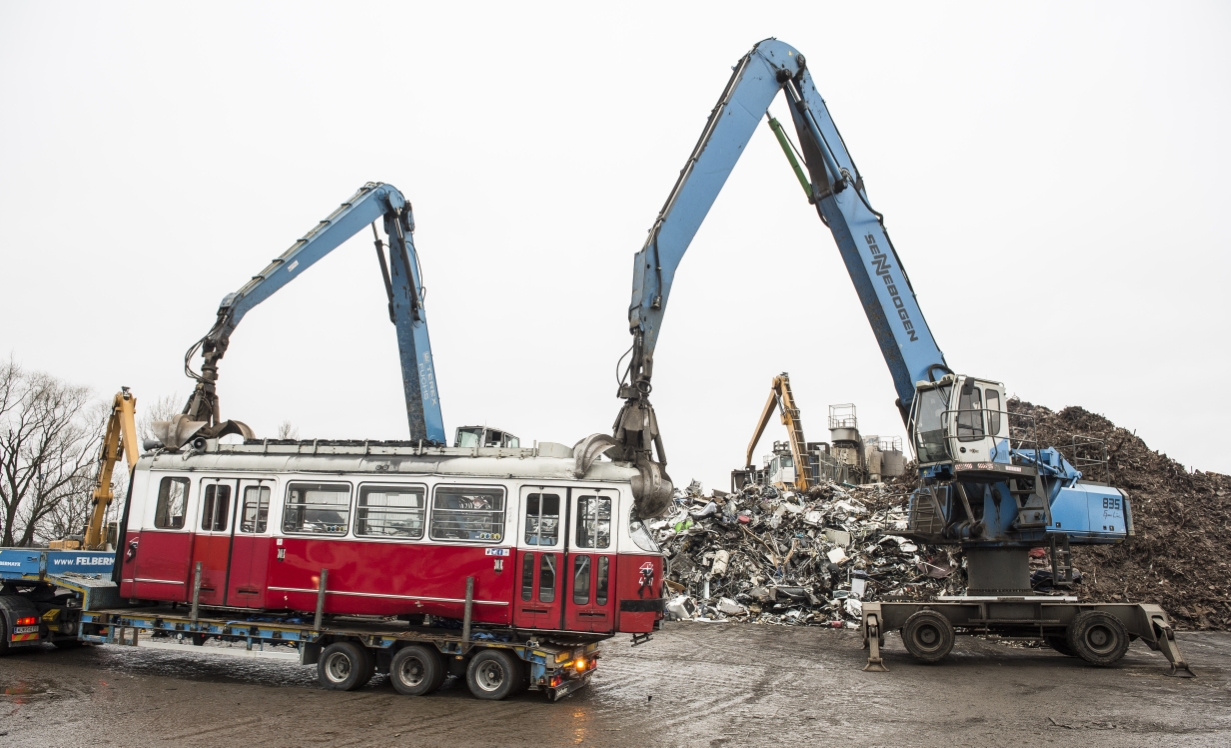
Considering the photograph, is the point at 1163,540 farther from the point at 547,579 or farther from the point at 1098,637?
the point at 547,579

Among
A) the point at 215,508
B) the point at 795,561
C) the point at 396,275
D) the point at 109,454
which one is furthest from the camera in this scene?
the point at 795,561

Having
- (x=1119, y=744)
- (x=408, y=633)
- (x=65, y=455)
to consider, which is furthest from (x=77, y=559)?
(x=65, y=455)

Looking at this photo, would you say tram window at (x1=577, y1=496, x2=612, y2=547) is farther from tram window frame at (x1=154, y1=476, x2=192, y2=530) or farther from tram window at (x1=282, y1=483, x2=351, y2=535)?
tram window frame at (x1=154, y1=476, x2=192, y2=530)

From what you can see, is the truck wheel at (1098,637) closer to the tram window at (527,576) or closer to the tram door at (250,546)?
the tram window at (527,576)

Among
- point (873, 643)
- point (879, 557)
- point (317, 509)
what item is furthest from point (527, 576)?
point (879, 557)

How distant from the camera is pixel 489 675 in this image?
9.52 metres

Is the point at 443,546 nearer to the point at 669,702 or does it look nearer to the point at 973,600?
the point at 669,702

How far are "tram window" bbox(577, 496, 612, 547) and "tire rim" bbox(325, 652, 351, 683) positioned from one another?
3.46 m

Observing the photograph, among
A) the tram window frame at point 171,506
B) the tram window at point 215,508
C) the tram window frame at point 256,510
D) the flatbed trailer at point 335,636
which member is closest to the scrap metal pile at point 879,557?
the flatbed trailer at point 335,636

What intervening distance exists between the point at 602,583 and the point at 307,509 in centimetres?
419

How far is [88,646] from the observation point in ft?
42.6

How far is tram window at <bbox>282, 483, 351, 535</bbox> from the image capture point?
33.8 feet

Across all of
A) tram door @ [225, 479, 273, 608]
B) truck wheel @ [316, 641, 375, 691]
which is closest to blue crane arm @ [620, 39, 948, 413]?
tram door @ [225, 479, 273, 608]

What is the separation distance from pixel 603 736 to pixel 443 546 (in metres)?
3.20
